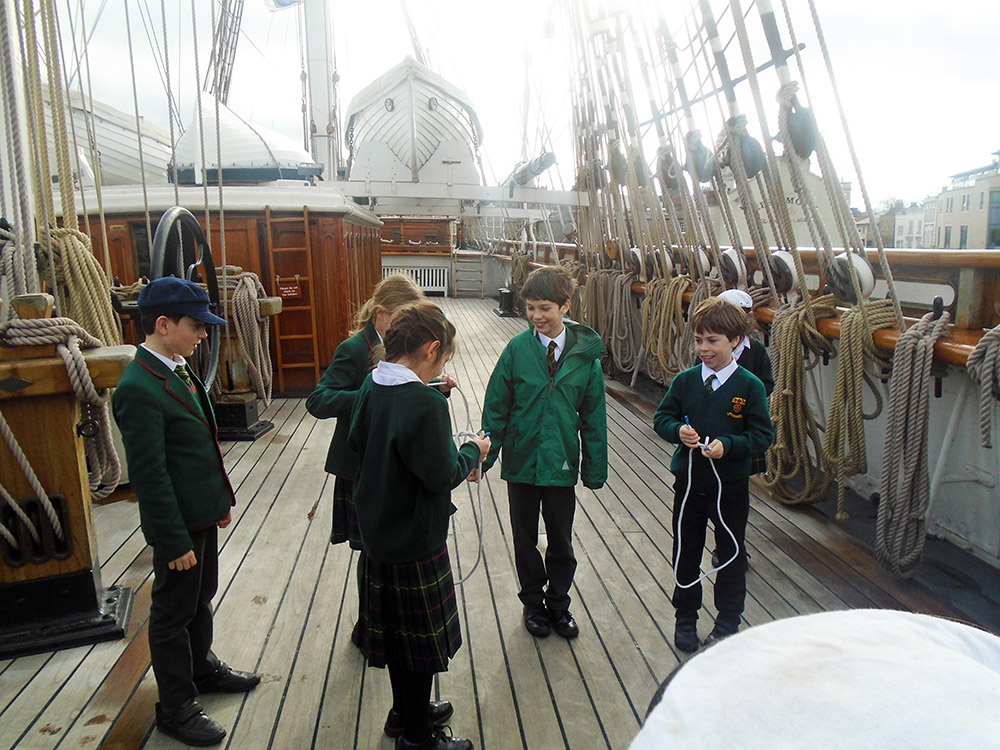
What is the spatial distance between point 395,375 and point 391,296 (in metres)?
0.69

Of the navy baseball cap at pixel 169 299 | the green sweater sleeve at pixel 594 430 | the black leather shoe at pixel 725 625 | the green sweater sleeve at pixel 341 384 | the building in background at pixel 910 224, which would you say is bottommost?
the black leather shoe at pixel 725 625

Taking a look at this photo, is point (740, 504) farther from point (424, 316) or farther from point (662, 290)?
point (662, 290)

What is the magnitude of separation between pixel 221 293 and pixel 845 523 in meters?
3.91

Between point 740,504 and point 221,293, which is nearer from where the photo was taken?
point 740,504

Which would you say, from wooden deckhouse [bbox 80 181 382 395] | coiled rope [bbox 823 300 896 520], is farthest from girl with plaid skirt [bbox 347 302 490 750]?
wooden deckhouse [bbox 80 181 382 395]

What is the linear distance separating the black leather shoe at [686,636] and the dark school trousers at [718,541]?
2 centimetres

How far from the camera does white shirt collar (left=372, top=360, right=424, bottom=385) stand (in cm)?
153

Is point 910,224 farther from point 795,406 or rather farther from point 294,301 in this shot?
point 795,406

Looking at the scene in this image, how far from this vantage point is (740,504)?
2.21 m

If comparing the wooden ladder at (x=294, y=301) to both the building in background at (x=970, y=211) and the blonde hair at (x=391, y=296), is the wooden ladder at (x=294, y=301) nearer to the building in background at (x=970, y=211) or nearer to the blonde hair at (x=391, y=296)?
the blonde hair at (x=391, y=296)

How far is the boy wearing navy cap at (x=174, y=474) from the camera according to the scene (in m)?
1.64

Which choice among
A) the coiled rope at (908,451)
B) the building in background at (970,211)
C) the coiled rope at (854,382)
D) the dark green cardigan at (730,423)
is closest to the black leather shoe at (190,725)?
the dark green cardigan at (730,423)

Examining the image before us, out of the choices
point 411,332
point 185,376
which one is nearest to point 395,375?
point 411,332

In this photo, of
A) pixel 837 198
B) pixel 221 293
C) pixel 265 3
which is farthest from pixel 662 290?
pixel 265 3
